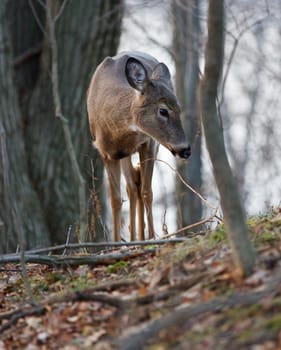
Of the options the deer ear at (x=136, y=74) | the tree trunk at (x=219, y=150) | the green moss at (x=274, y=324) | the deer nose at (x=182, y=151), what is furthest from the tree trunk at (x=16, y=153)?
the green moss at (x=274, y=324)

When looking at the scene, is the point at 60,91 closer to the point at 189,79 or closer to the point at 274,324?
the point at 189,79

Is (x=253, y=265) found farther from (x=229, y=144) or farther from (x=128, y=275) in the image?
(x=229, y=144)

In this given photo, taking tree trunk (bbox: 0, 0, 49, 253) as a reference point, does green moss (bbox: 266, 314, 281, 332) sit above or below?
below

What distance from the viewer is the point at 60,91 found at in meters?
14.0

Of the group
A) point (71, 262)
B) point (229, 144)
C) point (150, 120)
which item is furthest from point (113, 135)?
point (229, 144)

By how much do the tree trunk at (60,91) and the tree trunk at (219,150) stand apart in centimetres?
788

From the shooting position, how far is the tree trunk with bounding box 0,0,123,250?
13.8m

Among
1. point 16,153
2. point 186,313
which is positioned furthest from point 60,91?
point 186,313

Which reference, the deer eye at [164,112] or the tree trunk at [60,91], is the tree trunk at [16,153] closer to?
the tree trunk at [60,91]

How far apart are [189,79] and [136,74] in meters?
10.2

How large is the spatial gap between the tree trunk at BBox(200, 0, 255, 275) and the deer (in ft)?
13.4

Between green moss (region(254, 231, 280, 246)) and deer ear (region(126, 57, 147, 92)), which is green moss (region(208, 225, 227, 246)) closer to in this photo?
green moss (region(254, 231, 280, 246))

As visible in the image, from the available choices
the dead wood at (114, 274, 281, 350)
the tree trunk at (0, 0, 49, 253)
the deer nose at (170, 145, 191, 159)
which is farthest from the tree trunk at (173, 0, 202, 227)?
the dead wood at (114, 274, 281, 350)

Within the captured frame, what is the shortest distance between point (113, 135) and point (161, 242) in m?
3.02
